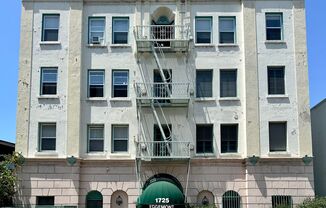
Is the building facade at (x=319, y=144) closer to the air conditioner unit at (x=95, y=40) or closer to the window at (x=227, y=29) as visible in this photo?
the window at (x=227, y=29)

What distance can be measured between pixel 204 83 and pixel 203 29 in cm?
370

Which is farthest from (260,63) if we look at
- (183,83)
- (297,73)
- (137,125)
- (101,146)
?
(101,146)

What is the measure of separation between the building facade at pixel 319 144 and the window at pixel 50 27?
19.1 metres

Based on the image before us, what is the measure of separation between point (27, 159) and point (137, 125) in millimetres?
7324

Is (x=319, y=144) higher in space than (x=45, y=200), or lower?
higher

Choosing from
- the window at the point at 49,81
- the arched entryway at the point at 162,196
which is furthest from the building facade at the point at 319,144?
the window at the point at 49,81

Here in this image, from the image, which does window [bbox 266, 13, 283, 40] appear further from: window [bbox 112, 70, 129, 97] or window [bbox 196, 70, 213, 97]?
window [bbox 112, 70, 129, 97]

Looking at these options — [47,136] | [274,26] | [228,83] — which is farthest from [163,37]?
[47,136]

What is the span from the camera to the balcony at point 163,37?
3384 cm

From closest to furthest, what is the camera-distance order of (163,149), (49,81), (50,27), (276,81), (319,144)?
(163,149) → (276,81) → (49,81) → (50,27) → (319,144)

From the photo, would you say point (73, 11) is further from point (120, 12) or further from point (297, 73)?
point (297, 73)

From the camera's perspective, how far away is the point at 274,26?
3488 cm

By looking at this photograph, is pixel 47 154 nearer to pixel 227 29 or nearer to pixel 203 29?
pixel 203 29

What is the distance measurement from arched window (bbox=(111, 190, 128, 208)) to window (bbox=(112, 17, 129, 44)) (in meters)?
10.1
